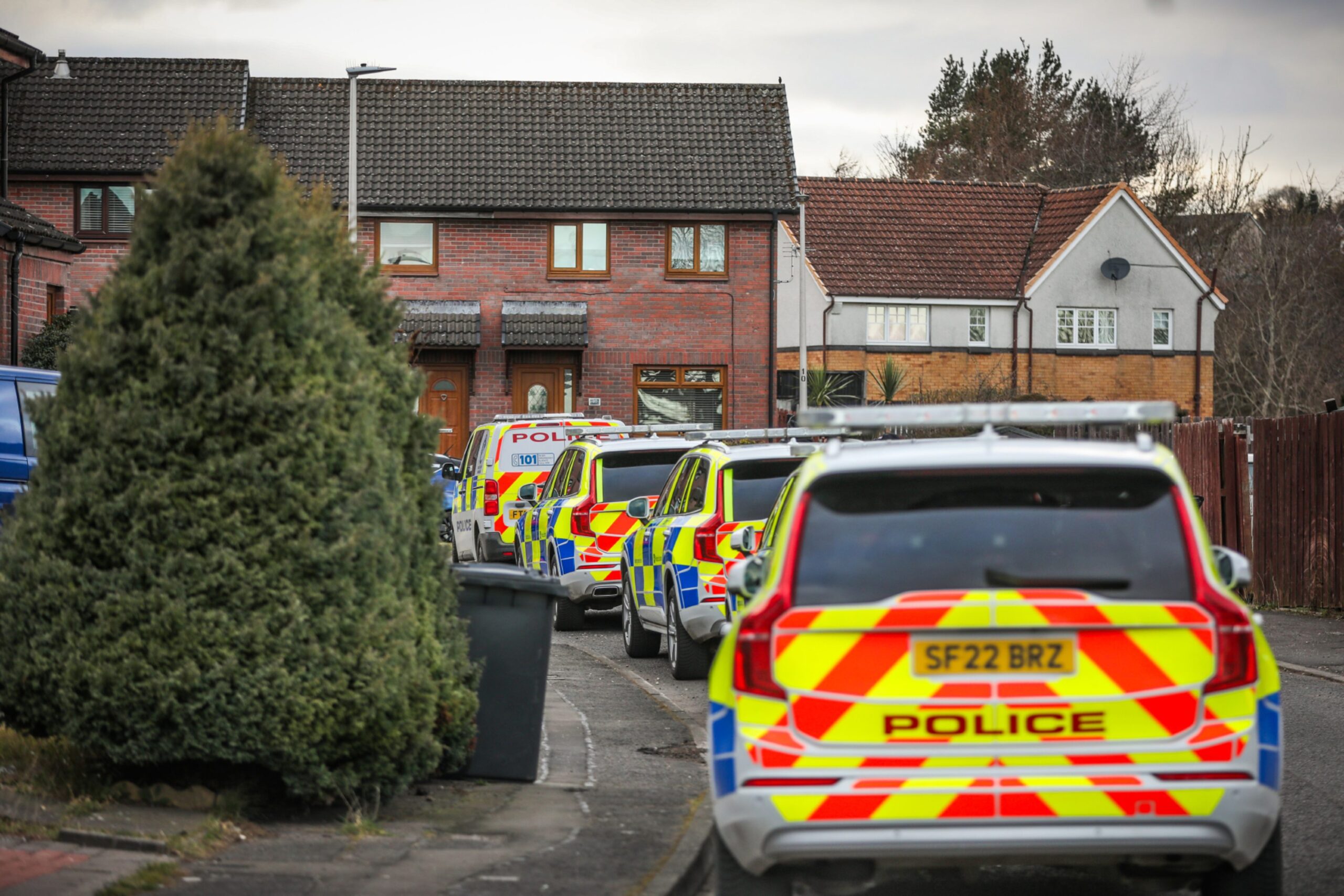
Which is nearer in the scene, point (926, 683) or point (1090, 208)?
point (926, 683)

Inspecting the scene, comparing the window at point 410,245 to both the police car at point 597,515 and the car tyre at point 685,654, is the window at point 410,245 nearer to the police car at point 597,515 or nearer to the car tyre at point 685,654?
the police car at point 597,515

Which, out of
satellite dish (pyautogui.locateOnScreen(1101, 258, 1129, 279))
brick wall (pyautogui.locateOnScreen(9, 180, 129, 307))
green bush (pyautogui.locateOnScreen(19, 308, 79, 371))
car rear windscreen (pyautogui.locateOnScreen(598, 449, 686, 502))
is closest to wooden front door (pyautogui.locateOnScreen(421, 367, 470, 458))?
brick wall (pyautogui.locateOnScreen(9, 180, 129, 307))

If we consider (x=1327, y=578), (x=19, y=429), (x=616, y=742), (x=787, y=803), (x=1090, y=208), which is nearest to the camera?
(x=787, y=803)

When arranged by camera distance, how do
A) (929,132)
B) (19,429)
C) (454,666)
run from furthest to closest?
(929,132) → (19,429) → (454,666)

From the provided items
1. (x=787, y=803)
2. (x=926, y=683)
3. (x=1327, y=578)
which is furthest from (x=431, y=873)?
(x=1327, y=578)

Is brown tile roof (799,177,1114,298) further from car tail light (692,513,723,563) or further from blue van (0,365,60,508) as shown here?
car tail light (692,513,723,563)

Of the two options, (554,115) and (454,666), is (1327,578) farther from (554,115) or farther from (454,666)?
(554,115)

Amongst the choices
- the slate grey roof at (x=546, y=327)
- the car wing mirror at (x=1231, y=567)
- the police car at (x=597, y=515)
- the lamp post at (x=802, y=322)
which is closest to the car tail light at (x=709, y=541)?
the police car at (x=597, y=515)

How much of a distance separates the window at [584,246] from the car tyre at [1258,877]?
3408 cm

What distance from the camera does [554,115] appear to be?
134 feet

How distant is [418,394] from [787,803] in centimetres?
329

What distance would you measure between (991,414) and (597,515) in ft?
35.4

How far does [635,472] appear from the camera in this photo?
16.6 metres

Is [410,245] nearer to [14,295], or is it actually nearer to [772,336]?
[772,336]
